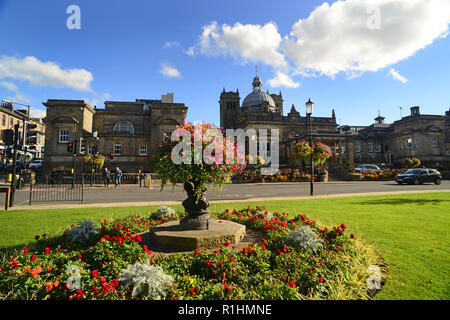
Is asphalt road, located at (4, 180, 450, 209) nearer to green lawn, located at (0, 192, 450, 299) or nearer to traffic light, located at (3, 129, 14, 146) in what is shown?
traffic light, located at (3, 129, 14, 146)

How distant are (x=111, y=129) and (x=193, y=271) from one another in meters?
42.9

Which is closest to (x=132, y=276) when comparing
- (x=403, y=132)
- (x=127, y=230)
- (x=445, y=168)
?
(x=127, y=230)

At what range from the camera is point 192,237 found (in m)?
4.42

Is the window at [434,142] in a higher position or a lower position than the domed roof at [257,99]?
lower

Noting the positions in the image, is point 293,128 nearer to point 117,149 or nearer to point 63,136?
point 117,149

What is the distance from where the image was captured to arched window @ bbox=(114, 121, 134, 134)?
135 ft

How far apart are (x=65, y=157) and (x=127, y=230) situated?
3771 centimetres

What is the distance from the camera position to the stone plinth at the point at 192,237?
4.45 metres

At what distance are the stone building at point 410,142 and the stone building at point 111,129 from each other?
43.6 metres

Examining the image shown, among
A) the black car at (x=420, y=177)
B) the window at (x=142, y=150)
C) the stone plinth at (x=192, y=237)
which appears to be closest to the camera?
the stone plinth at (x=192, y=237)

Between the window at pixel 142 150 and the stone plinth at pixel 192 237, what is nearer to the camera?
the stone plinth at pixel 192 237
